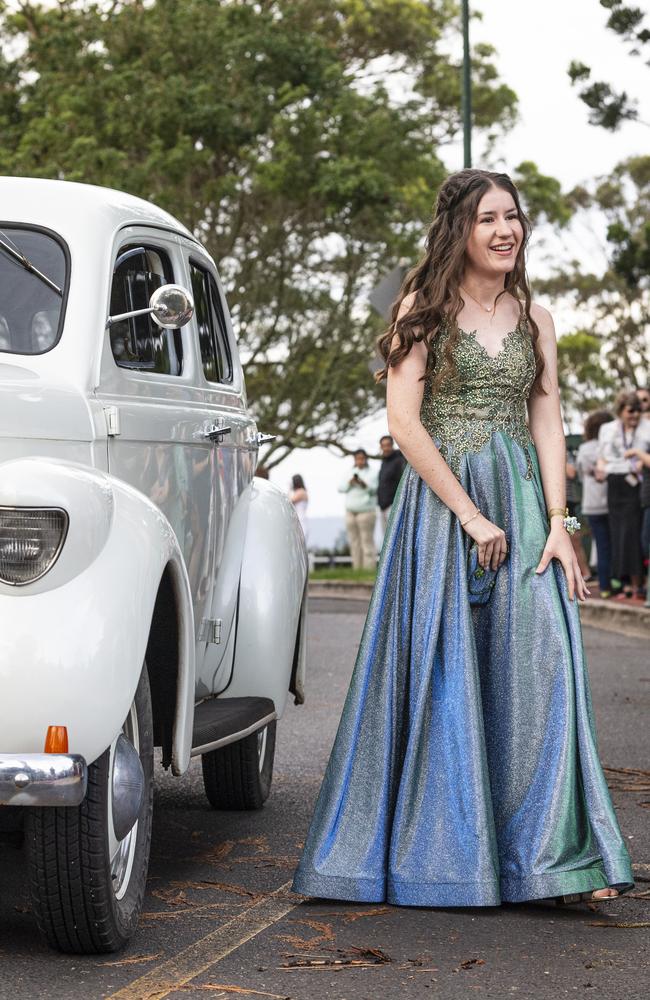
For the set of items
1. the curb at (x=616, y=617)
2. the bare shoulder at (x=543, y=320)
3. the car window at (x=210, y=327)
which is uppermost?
the car window at (x=210, y=327)

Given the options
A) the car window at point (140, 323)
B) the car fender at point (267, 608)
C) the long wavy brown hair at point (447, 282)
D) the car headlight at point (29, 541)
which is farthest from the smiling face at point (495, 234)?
the car headlight at point (29, 541)

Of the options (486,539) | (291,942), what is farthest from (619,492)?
(291,942)

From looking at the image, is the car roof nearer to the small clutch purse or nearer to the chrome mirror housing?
the chrome mirror housing

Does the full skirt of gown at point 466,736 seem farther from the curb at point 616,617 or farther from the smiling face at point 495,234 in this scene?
the curb at point 616,617

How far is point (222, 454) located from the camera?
564 cm

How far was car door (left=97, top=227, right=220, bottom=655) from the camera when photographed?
187 inches

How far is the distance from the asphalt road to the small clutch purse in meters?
0.90

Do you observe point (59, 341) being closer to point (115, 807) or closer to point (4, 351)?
point (4, 351)

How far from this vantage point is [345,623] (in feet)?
53.1

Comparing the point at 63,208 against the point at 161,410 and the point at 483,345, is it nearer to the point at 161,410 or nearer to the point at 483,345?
the point at 161,410

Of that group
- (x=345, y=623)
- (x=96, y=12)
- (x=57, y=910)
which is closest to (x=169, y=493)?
(x=57, y=910)

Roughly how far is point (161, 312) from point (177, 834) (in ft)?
6.87

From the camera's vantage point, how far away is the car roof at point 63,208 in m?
4.97

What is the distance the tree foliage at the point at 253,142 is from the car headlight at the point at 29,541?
21039mm
